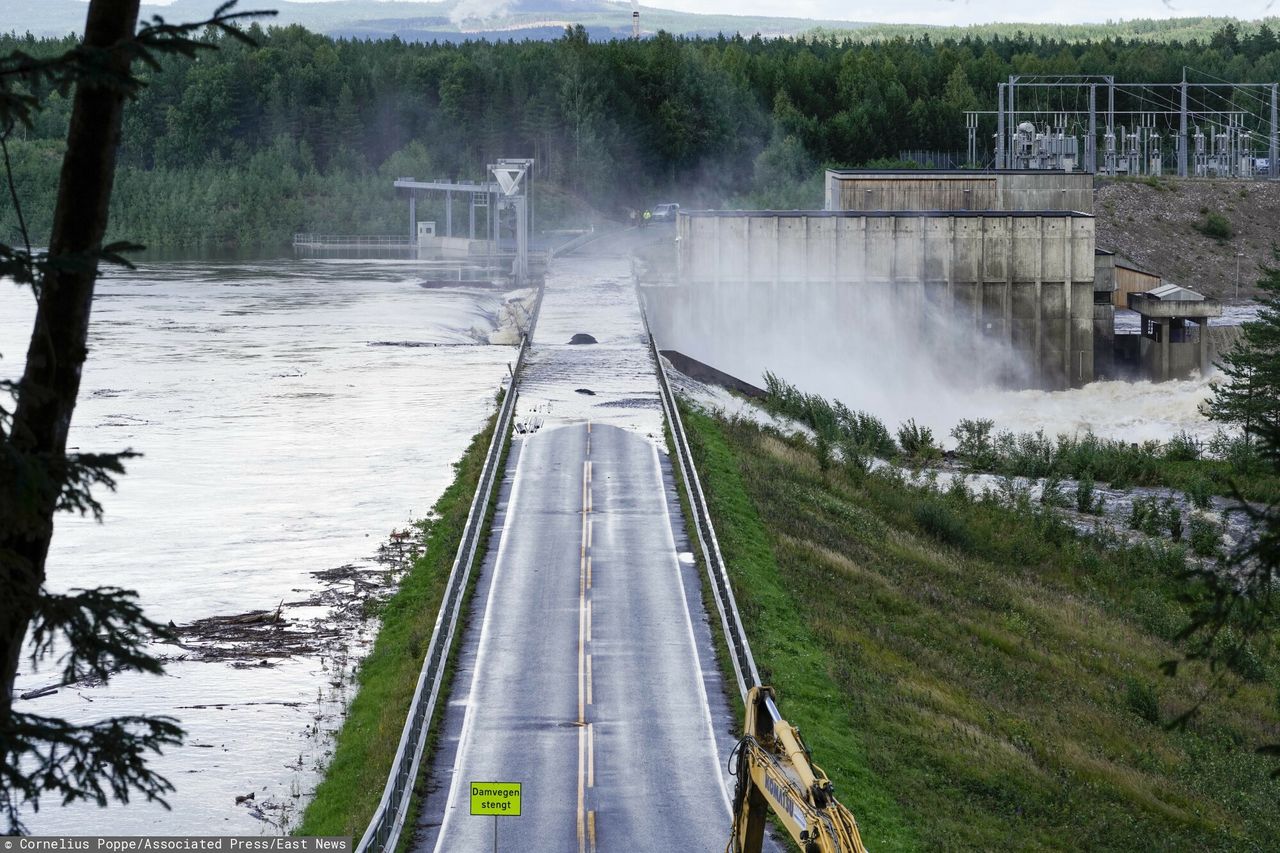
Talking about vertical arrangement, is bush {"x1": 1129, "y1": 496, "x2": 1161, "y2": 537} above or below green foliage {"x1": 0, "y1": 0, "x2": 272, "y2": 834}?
below

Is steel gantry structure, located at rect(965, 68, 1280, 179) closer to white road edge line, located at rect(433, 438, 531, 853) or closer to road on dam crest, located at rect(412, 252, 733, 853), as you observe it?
road on dam crest, located at rect(412, 252, 733, 853)

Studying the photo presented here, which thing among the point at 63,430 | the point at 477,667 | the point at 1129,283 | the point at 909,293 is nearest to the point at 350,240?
the point at 909,293

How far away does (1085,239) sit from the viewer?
93500mm

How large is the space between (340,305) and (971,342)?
1684 inches

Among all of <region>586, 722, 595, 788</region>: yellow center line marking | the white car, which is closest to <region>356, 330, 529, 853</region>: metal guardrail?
<region>586, 722, 595, 788</region>: yellow center line marking

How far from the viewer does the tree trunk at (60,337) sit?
8.86 m

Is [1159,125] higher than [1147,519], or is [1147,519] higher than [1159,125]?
[1159,125]

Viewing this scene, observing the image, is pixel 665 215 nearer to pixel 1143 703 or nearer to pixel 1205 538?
pixel 1205 538

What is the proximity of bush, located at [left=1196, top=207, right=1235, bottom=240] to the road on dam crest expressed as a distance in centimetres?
8462

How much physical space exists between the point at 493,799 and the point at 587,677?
30.5ft

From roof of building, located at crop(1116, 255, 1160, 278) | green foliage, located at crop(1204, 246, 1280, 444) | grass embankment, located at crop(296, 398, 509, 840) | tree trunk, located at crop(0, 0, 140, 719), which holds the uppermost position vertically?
roof of building, located at crop(1116, 255, 1160, 278)

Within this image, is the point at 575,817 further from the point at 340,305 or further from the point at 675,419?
the point at 340,305

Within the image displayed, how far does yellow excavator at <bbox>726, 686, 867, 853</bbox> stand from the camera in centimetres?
1657

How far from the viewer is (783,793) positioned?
1806 cm
